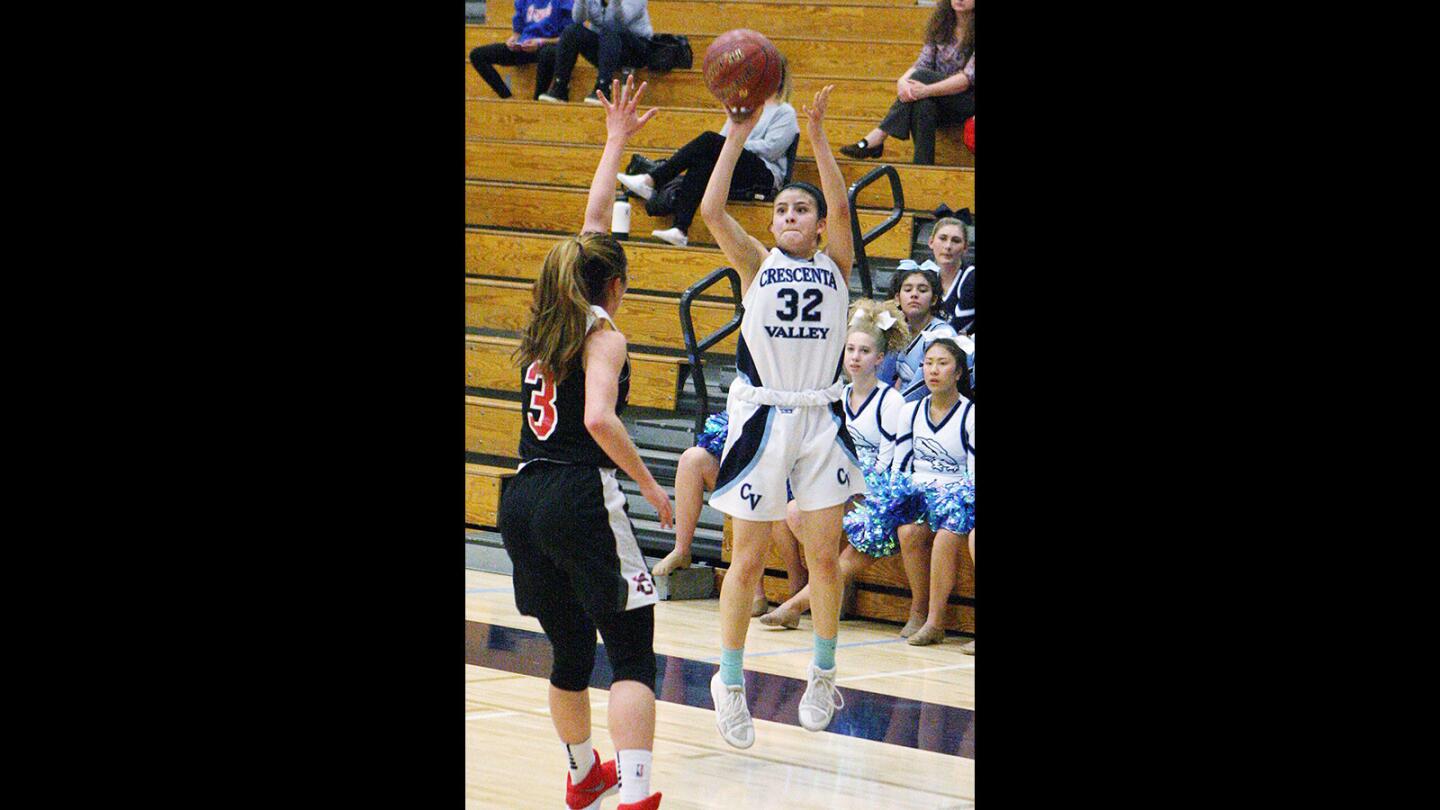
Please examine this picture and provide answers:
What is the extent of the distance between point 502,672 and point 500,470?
234 cm

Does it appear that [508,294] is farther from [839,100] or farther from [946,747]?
[946,747]

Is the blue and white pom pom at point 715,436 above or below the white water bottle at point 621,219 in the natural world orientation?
below

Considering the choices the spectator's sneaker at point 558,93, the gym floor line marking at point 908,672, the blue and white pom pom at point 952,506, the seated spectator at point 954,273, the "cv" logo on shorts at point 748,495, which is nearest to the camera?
the "cv" logo on shorts at point 748,495

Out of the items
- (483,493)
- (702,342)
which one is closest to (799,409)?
(702,342)

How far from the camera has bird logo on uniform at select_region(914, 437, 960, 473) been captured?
6.30 meters

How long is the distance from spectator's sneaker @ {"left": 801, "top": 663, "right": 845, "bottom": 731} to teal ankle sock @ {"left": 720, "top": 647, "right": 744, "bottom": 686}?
10.1 inches

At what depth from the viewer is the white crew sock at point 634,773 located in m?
3.52

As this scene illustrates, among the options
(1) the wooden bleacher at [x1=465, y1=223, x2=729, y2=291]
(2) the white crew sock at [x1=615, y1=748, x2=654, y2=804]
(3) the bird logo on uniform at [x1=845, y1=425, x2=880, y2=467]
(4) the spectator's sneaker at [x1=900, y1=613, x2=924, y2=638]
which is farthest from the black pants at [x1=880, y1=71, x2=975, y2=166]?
(2) the white crew sock at [x1=615, y1=748, x2=654, y2=804]

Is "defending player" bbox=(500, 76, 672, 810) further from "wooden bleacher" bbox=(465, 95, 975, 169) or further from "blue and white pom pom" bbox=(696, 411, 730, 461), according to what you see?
"wooden bleacher" bbox=(465, 95, 975, 169)

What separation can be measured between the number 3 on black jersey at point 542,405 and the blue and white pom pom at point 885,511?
2.82 meters

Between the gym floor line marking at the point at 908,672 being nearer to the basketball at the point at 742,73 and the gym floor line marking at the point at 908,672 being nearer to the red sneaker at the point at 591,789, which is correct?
the red sneaker at the point at 591,789

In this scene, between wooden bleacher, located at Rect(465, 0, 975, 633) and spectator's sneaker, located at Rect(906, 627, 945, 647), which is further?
wooden bleacher, located at Rect(465, 0, 975, 633)

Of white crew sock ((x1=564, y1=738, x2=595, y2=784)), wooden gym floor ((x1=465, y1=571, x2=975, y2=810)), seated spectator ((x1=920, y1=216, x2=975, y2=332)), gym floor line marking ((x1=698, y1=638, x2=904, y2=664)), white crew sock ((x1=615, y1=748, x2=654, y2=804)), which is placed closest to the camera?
white crew sock ((x1=615, y1=748, x2=654, y2=804))

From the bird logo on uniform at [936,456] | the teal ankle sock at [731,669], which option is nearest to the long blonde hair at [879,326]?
the bird logo on uniform at [936,456]
